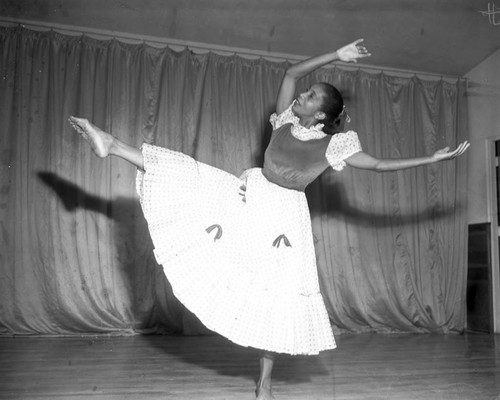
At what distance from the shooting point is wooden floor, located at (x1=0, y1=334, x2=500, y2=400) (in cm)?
237

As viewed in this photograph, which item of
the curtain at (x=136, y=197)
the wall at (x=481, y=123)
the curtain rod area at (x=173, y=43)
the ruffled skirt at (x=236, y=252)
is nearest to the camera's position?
the ruffled skirt at (x=236, y=252)

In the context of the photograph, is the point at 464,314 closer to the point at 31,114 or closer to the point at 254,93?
the point at 254,93

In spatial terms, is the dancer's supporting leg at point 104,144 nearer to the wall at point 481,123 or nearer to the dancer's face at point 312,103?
the dancer's face at point 312,103

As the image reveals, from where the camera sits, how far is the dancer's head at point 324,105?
2332mm

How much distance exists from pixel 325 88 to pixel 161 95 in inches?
105

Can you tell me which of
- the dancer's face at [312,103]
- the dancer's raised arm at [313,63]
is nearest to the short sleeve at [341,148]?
the dancer's face at [312,103]

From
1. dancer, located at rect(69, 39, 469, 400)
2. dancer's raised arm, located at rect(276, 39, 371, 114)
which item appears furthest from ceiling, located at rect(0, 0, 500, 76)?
dancer, located at rect(69, 39, 469, 400)

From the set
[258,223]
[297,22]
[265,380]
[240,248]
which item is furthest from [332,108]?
[297,22]

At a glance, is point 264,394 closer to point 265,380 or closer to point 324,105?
point 265,380

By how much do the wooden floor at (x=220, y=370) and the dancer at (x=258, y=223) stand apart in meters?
0.37

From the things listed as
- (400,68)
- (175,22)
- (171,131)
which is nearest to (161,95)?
(171,131)

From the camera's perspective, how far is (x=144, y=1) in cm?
434

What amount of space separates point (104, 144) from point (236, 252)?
2.24 ft

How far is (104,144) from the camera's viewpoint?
2.20 meters
